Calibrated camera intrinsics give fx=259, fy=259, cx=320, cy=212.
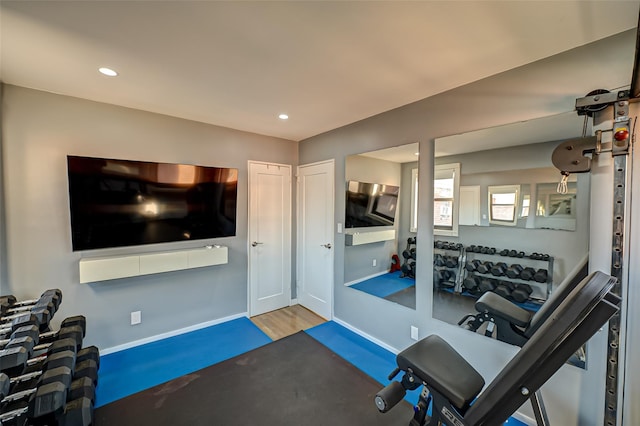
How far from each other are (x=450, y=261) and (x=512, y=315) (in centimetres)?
60

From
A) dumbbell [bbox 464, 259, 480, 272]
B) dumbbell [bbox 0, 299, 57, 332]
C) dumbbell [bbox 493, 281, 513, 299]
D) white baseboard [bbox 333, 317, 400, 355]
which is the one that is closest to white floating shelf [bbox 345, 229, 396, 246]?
dumbbell [bbox 464, 259, 480, 272]

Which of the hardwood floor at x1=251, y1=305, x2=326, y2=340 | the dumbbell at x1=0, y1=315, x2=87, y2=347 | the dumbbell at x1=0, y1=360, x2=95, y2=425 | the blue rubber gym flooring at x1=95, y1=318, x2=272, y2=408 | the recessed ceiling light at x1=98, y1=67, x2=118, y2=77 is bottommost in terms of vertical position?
the hardwood floor at x1=251, y1=305, x2=326, y2=340

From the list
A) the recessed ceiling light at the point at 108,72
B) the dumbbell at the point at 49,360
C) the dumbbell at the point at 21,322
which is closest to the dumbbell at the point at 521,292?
the dumbbell at the point at 49,360

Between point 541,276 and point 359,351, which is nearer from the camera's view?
point 541,276

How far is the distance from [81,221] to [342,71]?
2.73 m

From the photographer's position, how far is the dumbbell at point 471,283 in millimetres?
2222

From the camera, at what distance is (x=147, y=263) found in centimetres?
273

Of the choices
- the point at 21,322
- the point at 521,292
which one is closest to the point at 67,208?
the point at 21,322

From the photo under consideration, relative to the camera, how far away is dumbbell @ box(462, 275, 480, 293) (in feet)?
7.29

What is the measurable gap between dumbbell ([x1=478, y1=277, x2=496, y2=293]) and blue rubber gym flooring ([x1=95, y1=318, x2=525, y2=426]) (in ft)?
3.09

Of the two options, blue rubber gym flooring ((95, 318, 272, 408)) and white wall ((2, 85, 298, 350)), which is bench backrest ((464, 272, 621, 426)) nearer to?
blue rubber gym flooring ((95, 318, 272, 408))

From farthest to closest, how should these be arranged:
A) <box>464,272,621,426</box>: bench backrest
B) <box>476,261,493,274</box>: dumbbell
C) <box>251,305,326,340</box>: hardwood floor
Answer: <box>251,305,326,340</box>: hardwood floor, <box>476,261,493,274</box>: dumbbell, <box>464,272,621,426</box>: bench backrest

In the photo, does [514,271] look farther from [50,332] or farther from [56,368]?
[50,332]

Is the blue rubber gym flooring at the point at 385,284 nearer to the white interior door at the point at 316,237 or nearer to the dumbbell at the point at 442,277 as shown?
the dumbbell at the point at 442,277
